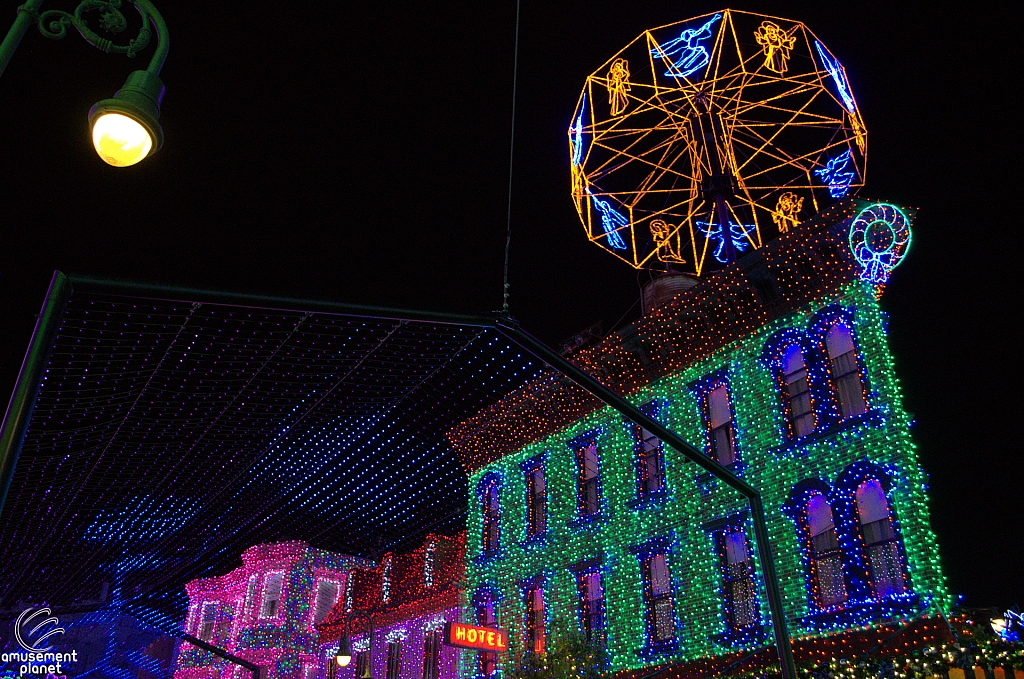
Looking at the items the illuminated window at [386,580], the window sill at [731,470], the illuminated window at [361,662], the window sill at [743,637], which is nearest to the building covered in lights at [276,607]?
the illuminated window at [361,662]

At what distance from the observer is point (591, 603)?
65.4ft

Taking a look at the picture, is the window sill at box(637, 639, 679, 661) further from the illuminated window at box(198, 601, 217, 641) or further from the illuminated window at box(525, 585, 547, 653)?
the illuminated window at box(198, 601, 217, 641)

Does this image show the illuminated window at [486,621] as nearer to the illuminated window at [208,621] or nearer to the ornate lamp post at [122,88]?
the ornate lamp post at [122,88]

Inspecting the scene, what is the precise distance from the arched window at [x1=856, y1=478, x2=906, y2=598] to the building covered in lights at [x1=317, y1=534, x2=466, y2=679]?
13564mm

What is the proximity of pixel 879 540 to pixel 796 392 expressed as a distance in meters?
3.81

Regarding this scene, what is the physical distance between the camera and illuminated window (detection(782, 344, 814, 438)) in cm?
1652

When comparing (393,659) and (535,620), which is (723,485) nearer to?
(535,620)

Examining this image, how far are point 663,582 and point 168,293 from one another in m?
15.8

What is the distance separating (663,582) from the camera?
18.3 metres

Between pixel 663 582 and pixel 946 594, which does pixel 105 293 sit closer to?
pixel 946 594

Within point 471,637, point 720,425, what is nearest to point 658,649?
point 471,637

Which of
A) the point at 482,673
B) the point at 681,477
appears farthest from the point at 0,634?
the point at 681,477
